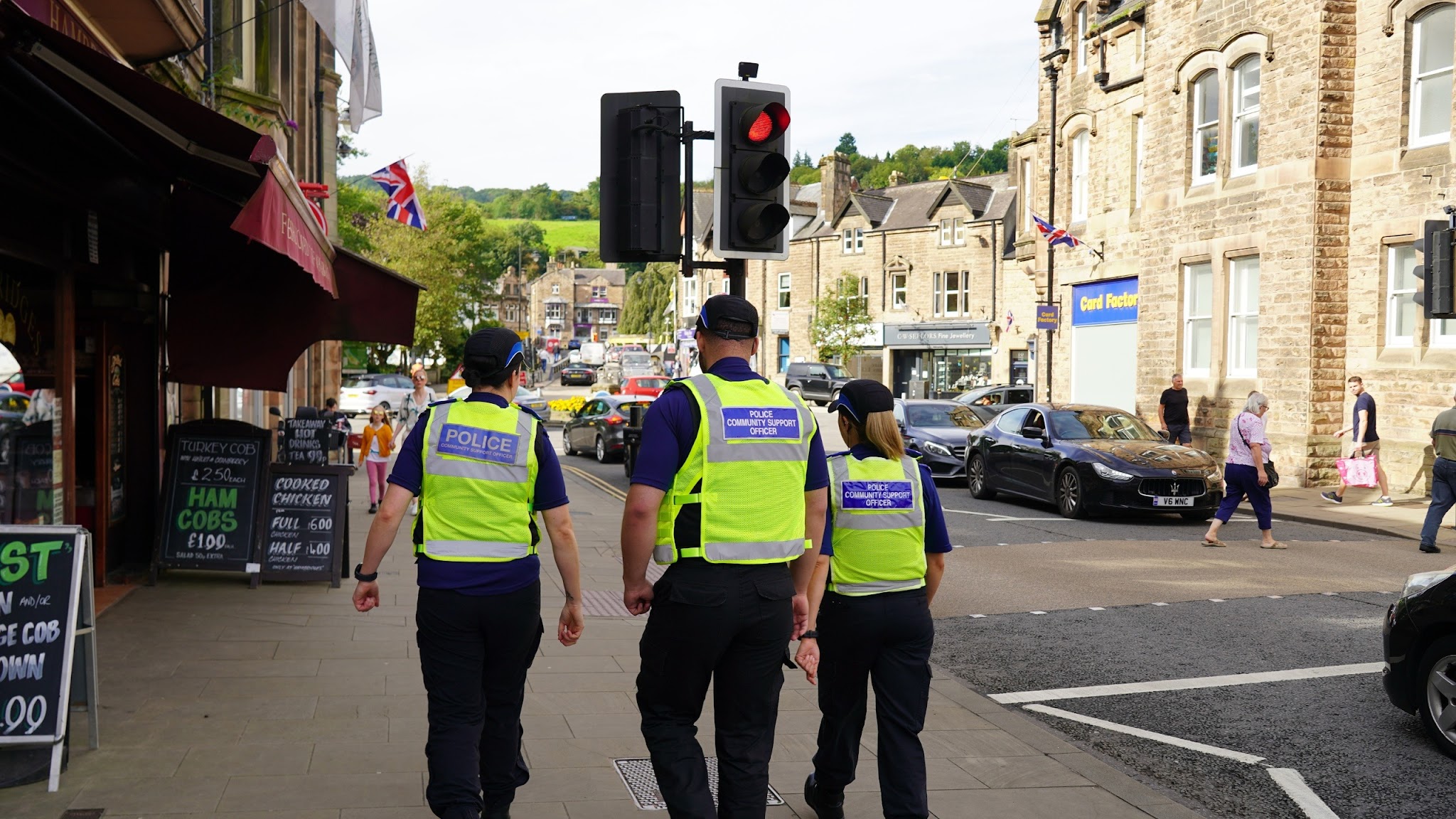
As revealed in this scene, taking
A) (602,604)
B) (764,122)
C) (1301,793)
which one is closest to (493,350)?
(764,122)

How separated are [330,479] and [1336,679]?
7.36 m

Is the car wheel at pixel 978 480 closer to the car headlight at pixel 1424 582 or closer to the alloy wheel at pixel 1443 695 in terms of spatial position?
the car headlight at pixel 1424 582

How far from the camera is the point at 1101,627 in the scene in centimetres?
921

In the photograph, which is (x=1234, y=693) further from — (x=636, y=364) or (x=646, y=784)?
(x=636, y=364)

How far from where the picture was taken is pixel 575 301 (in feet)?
561

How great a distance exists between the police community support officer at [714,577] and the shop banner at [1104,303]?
23.0 metres

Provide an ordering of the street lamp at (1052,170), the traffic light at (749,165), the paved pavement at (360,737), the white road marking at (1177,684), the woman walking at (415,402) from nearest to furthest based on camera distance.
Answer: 1. the paved pavement at (360,737)
2. the traffic light at (749,165)
3. the white road marking at (1177,684)
4. the woman walking at (415,402)
5. the street lamp at (1052,170)

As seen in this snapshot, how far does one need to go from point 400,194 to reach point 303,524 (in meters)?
15.0

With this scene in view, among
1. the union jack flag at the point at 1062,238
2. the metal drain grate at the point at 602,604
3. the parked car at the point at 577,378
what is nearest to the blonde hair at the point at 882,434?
the metal drain grate at the point at 602,604

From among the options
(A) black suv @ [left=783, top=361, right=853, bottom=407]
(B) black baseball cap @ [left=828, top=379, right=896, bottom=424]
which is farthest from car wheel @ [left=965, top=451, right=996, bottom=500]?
(A) black suv @ [left=783, top=361, right=853, bottom=407]

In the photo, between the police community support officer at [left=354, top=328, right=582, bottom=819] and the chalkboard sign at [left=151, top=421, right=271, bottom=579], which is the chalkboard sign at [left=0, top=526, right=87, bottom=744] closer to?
the police community support officer at [left=354, top=328, right=582, bottom=819]

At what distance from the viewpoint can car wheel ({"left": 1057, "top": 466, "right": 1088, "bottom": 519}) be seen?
51.8 feet

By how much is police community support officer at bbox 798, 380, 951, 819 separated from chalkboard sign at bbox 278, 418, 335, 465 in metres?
9.54

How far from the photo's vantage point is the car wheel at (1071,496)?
51.8 feet
